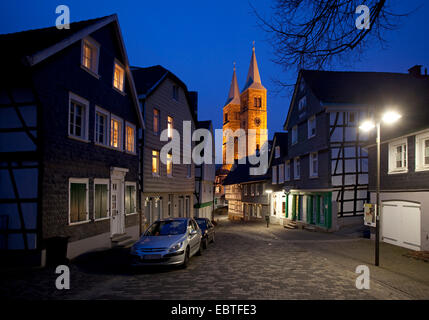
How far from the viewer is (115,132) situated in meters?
16.6

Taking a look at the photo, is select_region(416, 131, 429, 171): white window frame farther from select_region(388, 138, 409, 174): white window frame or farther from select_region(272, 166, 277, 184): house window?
select_region(272, 166, 277, 184): house window

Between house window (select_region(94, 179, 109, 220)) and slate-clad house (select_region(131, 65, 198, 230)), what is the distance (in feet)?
15.7

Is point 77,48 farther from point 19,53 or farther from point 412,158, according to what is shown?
point 412,158

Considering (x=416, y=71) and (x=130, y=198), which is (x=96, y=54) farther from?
(x=416, y=71)

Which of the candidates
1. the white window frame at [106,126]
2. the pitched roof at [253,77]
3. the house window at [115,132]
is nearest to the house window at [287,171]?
the house window at [115,132]

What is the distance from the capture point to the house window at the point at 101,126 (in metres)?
14.7

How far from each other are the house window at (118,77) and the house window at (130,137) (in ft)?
6.32

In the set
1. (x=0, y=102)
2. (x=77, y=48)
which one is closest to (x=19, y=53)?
(x=0, y=102)

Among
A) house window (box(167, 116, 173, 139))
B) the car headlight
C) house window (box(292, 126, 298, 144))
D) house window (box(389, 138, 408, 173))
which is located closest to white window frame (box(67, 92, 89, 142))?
the car headlight

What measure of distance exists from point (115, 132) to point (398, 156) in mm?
13708

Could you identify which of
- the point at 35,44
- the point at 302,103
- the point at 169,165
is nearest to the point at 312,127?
the point at 302,103

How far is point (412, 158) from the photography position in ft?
48.9

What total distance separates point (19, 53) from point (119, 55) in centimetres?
653

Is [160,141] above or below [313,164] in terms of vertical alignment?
above
